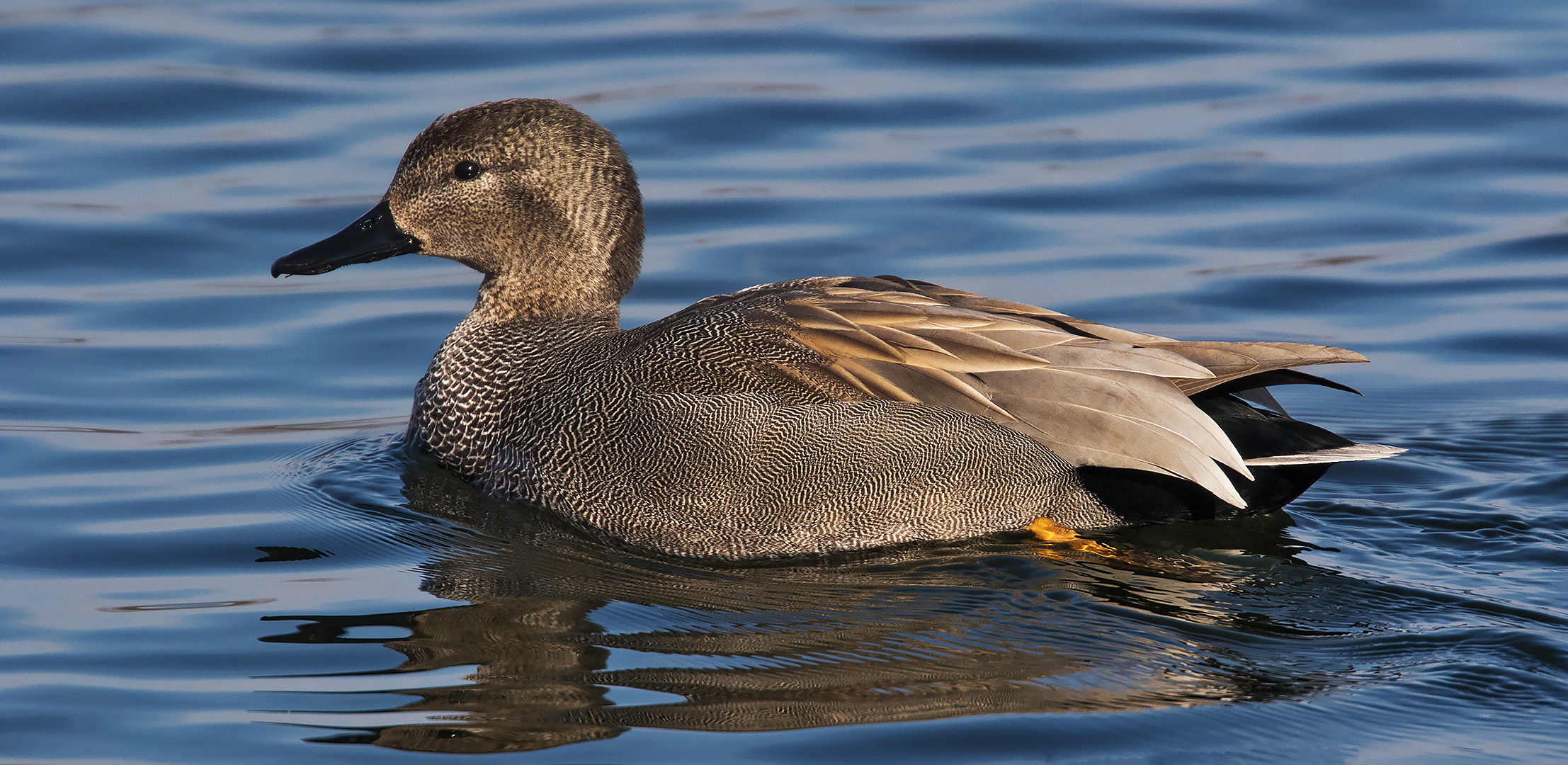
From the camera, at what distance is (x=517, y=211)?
6586mm

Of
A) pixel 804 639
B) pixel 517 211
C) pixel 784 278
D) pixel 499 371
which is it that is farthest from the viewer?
pixel 784 278

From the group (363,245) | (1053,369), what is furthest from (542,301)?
(1053,369)

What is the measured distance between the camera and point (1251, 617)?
5.11m

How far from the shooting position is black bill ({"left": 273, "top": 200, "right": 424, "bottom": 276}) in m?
6.67

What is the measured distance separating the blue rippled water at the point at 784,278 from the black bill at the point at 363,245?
72 centimetres

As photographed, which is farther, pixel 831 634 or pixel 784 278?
pixel 784 278

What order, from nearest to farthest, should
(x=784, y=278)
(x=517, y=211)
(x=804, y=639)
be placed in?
1. (x=804, y=639)
2. (x=517, y=211)
3. (x=784, y=278)

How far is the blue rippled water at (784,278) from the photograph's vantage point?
4.55 meters

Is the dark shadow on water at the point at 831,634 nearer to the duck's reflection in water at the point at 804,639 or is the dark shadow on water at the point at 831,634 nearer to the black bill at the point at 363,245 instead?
the duck's reflection in water at the point at 804,639

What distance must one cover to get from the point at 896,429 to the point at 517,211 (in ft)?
5.90

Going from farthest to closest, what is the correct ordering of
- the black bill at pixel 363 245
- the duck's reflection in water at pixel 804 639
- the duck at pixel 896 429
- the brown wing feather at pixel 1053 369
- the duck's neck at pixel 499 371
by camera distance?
the black bill at pixel 363 245, the duck's neck at pixel 499 371, the duck at pixel 896 429, the brown wing feather at pixel 1053 369, the duck's reflection in water at pixel 804 639

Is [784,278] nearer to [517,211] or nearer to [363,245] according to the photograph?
[517,211]

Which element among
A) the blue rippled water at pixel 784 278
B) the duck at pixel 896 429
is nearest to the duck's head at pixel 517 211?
the duck at pixel 896 429

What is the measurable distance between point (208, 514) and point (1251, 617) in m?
3.46
